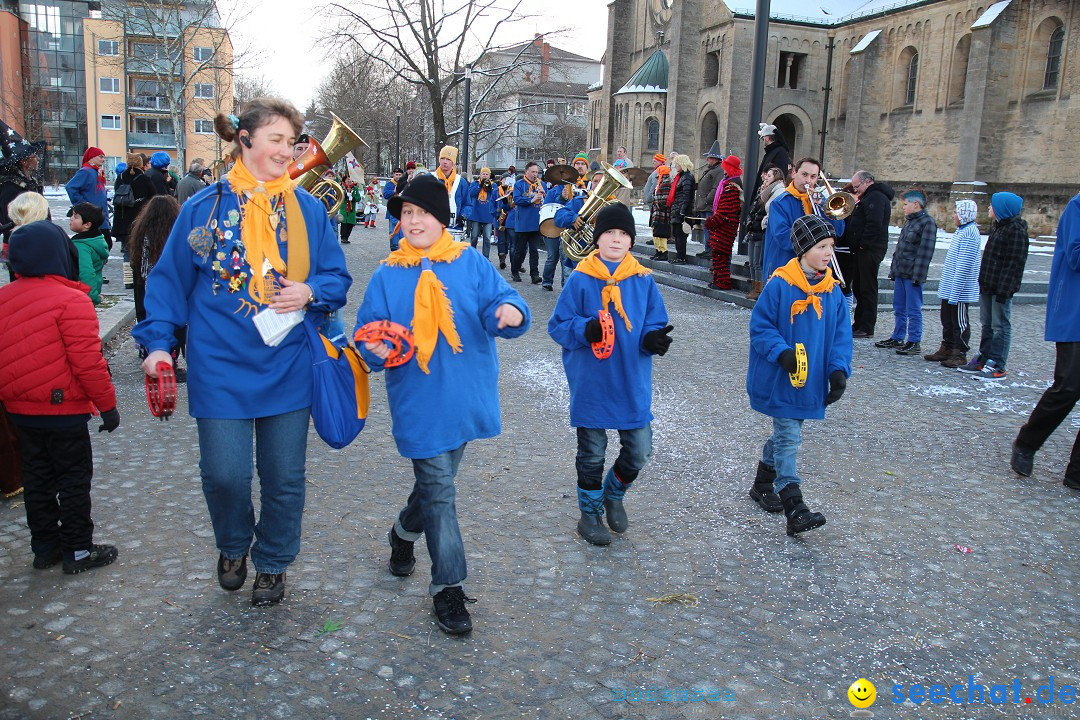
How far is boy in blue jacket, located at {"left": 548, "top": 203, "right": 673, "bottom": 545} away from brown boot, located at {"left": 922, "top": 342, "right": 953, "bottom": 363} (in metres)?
6.12

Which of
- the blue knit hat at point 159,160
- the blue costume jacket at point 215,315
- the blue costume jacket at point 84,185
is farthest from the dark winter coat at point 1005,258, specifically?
the blue costume jacket at point 84,185

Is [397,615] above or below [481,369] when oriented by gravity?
below

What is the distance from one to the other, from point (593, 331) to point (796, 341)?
1244mm

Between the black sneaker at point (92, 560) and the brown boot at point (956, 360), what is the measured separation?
323 inches

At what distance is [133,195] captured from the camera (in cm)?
1269

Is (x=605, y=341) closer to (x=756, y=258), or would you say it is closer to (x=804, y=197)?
(x=804, y=197)

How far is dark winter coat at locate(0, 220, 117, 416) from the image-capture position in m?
3.81

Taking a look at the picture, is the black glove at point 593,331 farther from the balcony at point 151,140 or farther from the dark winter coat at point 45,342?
the balcony at point 151,140

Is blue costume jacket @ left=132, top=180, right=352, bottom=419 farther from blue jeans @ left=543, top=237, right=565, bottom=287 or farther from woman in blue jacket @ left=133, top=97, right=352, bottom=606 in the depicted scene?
blue jeans @ left=543, top=237, right=565, bottom=287

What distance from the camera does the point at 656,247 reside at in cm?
1745

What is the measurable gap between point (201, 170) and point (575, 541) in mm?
10262

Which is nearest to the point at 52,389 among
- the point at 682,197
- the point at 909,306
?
the point at 909,306

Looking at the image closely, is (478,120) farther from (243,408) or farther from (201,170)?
(243,408)

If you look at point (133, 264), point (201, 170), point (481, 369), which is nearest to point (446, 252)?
point (481, 369)
